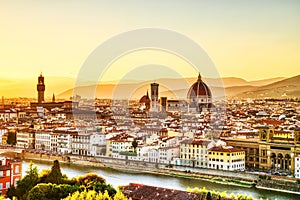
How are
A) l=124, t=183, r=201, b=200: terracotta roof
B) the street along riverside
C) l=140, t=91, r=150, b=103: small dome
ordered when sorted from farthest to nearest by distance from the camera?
l=140, t=91, r=150, b=103: small dome, the street along riverside, l=124, t=183, r=201, b=200: terracotta roof

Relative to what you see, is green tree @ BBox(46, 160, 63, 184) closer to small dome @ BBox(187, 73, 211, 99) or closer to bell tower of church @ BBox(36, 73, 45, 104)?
small dome @ BBox(187, 73, 211, 99)

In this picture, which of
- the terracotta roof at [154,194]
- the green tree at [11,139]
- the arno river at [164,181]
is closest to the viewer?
the terracotta roof at [154,194]

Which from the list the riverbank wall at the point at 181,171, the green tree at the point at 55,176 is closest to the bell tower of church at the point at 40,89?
the riverbank wall at the point at 181,171

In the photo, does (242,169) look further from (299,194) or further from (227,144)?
(299,194)

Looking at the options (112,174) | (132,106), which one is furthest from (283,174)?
(132,106)

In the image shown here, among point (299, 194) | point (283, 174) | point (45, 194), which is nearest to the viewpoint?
point (45, 194)

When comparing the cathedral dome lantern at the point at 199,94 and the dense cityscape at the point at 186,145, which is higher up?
the cathedral dome lantern at the point at 199,94

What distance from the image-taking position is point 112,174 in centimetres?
795

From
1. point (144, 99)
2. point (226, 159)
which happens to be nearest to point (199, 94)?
point (144, 99)

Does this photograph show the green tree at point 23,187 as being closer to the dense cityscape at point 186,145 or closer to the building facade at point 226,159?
the dense cityscape at point 186,145

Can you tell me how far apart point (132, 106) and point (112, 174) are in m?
10.6

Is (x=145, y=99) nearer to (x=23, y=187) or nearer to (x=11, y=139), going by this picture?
(x=11, y=139)

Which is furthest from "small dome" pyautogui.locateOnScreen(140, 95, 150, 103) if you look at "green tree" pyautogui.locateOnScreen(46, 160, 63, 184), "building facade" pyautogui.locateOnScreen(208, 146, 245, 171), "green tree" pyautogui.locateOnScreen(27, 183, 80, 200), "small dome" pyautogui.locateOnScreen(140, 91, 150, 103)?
"green tree" pyautogui.locateOnScreen(27, 183, 80, 200)

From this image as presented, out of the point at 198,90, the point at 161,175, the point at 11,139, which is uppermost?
the point at 198,90
